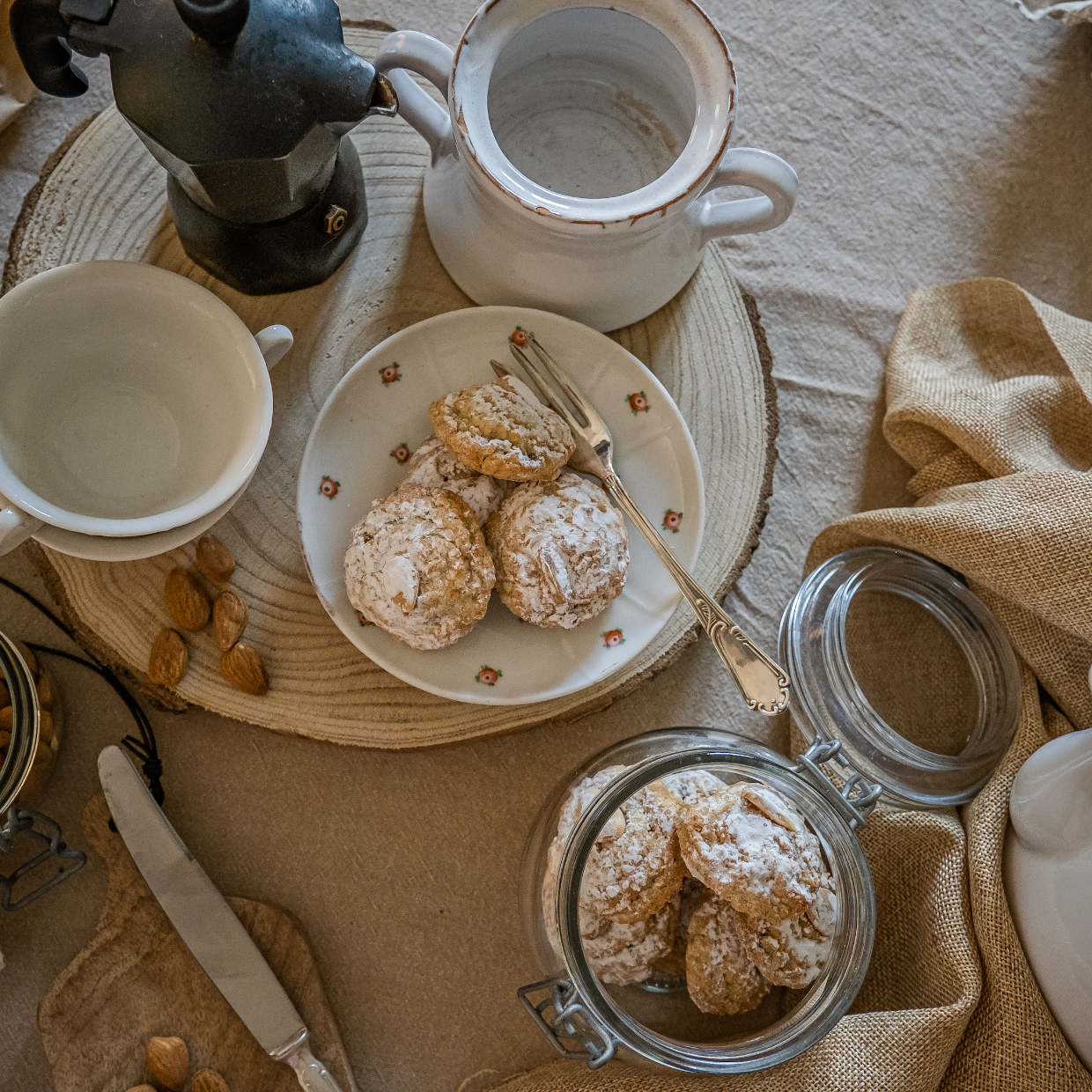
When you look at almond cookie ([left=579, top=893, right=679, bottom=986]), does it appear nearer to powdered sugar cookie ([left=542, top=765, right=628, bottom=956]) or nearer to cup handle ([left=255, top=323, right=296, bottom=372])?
powdered sugar cookie ([left=542, top=765, right=628, bottom=956])

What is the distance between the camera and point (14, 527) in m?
0.78

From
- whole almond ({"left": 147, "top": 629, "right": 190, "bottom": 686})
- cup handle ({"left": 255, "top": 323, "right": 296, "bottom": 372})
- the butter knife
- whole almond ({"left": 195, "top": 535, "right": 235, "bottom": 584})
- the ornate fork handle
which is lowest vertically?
the butter knife

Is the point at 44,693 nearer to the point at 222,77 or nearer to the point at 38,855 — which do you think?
the point at 38,855

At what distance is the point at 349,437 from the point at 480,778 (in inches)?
16.3

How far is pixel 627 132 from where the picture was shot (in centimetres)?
97

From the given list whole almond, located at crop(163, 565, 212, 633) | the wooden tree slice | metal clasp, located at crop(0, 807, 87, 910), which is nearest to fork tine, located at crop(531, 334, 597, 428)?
the wooden tree slice

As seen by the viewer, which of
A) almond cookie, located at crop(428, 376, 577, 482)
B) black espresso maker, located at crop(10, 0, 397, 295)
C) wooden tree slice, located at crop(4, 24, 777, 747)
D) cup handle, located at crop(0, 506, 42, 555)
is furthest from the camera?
wooden tree slice, located at crop(4, 24, 777, 747)

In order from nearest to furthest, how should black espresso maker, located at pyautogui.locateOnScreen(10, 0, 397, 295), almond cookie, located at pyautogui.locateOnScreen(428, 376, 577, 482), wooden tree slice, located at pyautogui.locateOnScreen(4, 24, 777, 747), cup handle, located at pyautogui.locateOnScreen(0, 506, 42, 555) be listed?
black espresso maker, located at pyautogui.locateOnScreen(10, 0, 397, 295), cup handle, located at pyautogui.locateOnScreen(0, 506, 42, 555), almond cookie, located at pyautogui.locateOnScreen(428, 376, 577, 482), wooden tree slice, located at pyautogui.locateOnScreen(4, 24, 777, 747)

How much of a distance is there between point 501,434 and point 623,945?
0.49 metres

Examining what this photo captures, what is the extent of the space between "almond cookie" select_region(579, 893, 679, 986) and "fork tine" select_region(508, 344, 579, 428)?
1.60 feet

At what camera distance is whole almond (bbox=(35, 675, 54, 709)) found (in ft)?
3.34

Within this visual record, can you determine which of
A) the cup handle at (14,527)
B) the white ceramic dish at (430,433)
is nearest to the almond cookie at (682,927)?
the white ceramic dish at (430,433)

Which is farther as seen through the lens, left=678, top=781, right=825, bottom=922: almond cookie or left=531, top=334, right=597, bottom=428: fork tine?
left=531, top=334, right=597, bottom=428: fork tine

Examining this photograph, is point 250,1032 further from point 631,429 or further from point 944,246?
point 944,246
